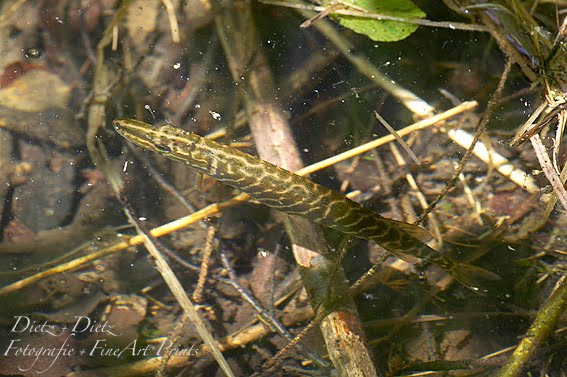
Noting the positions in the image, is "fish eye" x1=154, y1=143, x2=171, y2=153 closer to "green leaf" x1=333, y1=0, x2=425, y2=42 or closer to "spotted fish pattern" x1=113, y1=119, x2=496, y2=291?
"spotted fish pattern" x1=113, y1=119, x2=496, y2=291

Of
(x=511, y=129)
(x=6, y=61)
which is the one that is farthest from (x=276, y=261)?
(x=6, y=61)

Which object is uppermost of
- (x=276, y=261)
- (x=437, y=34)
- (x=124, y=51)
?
(x=124, y=51)

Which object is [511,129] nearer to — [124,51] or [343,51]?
[343,51]

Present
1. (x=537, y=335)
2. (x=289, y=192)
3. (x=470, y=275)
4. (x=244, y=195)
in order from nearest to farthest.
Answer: (x=537, y=335)
(x=289, y=192)
(x=470, y=275)
(x=244, y=195)

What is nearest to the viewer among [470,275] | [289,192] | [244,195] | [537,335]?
[537,335]

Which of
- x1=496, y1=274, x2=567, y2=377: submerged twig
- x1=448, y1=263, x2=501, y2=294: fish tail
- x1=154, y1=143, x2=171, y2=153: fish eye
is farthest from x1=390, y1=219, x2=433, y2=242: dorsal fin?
x1=154, y1=143, x2=171, y2=153: fish eye

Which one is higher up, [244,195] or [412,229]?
[244,195]

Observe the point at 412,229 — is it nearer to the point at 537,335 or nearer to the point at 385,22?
the point at 537,335

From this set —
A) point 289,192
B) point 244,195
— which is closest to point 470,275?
point 289,192
